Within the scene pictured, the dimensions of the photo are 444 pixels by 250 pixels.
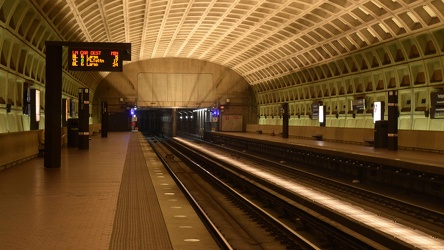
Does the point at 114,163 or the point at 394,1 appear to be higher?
the point at 394,1

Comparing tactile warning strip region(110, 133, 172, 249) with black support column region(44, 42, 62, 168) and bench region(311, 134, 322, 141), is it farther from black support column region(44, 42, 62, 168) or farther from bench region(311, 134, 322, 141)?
bench region(311, 134, 322, 141)

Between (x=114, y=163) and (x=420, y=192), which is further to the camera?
(x=114, y=163)

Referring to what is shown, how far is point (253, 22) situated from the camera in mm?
39750

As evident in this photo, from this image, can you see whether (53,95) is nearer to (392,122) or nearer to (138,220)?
(138,220)

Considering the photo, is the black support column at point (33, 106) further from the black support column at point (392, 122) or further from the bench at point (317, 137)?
the bench at point (317, 137)

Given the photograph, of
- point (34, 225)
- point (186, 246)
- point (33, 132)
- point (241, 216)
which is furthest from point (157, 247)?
point (33, 132)

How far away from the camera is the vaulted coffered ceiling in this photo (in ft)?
86.3

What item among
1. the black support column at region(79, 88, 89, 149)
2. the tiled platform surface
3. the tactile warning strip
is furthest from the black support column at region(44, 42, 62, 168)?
the black support column at region(79, 88, 89, 149)

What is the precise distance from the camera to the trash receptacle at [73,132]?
29.6 m

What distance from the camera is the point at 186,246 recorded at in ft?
28.0

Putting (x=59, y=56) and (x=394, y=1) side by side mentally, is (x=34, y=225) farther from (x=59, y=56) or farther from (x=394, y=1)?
(x=394, y=1)

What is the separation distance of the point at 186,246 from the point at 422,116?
20661 mm

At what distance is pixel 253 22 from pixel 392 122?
60.9 feet

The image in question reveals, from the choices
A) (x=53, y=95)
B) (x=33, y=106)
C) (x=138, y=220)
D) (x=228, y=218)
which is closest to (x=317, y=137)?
(x=33, y=106)
